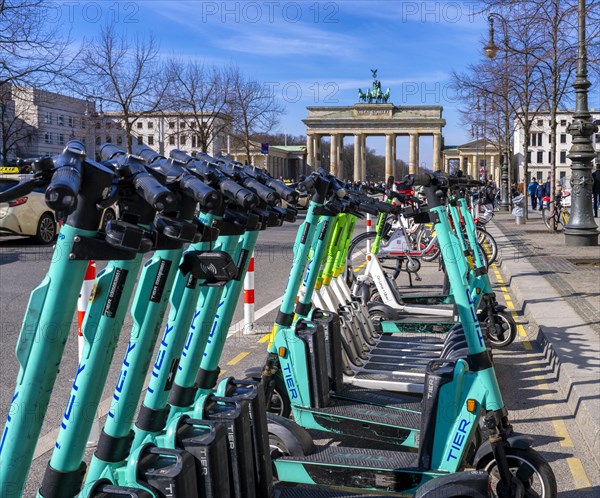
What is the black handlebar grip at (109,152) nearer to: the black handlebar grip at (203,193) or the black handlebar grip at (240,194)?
the black handlebar grip at (203,193)

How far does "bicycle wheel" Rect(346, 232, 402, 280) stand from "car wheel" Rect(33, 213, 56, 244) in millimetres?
7238

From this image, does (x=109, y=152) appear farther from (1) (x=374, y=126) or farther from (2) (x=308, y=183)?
(1) (x=374, y=126)

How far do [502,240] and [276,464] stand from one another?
17500 mm

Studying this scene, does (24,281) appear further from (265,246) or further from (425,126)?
(425,126)

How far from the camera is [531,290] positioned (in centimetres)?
1078

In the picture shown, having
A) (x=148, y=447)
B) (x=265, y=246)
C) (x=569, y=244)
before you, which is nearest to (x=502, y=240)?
(x=569, y=244)

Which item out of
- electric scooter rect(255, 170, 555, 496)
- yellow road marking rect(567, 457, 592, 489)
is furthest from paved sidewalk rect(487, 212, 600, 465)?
electric scooter rect(255, 170, 555, 496)

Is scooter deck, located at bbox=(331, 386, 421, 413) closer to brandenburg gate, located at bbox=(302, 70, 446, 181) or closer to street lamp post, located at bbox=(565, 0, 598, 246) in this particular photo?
street lamp post, located at bbox=(565, 0, 598, 246)

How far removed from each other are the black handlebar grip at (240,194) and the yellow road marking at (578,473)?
2.72 m

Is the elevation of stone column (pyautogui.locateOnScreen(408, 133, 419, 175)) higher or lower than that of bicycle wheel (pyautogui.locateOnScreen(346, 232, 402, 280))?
higher

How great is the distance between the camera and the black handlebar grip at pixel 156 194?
212 centimetres

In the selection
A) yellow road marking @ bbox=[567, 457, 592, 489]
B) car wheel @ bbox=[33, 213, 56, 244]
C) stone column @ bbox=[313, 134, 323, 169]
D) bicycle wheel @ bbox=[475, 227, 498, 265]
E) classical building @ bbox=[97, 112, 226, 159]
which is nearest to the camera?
yellow road marking @ bbox=[567, 457, 592, 489]

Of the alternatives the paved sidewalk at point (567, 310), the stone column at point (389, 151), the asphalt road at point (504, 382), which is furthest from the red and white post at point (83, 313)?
the stone column at point (389, 151)

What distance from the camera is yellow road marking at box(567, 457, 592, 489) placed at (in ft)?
14.0
